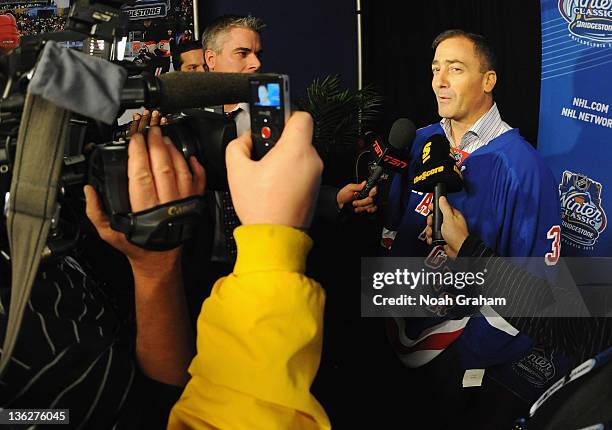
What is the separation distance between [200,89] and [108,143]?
13 centimetres

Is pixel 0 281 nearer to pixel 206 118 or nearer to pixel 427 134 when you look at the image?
pixel 206 118

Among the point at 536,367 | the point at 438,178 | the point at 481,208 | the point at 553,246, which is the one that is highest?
the point at 438,178

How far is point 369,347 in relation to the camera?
7.68 feet

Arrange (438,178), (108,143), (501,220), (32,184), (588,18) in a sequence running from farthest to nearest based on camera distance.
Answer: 1. (588,18)
2. (501,220)
3. (438,178)
4. (108,143)
5. (32,184)

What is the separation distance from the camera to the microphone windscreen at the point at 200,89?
59cm

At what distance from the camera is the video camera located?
1.58 ft

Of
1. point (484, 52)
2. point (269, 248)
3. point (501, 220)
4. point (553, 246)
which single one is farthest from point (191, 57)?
point (269, 248)

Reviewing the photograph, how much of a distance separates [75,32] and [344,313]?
7.12ft

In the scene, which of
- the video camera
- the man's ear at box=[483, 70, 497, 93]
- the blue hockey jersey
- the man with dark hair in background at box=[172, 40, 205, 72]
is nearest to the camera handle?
the video camera

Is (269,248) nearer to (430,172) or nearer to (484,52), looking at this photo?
(430,172)

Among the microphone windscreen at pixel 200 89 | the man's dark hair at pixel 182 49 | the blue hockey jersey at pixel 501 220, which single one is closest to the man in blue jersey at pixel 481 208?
the blue hockey jersey at pixel 501 220

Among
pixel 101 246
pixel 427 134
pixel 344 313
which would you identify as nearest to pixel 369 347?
pixel 344 313

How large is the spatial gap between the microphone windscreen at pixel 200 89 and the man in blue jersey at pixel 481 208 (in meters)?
1.24

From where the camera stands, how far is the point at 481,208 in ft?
5.56
